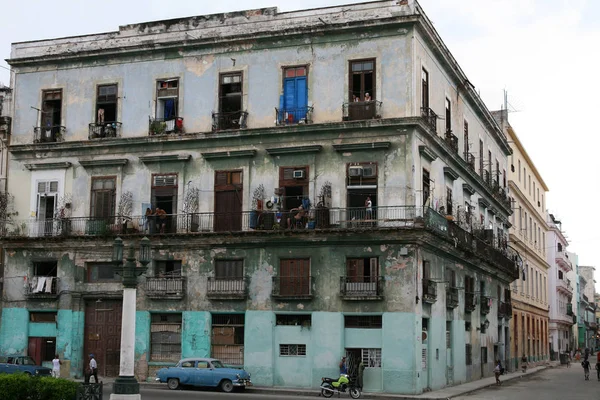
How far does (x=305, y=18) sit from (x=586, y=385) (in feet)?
73.3

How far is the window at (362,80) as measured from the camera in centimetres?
3281

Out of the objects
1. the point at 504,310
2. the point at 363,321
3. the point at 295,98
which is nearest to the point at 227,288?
the point at 363,321

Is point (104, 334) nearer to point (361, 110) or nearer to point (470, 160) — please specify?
point (361, 110)

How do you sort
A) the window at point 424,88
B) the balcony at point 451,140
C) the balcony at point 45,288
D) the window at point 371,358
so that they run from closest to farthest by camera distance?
the window at point 371,358
the window at point 424,88
the balcony at point 45,288
the balcony at point 451,140

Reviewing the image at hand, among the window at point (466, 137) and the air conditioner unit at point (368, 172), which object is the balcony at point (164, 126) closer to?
the air conditioner unit at point (368, 172)

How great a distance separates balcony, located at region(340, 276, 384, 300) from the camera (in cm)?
3109

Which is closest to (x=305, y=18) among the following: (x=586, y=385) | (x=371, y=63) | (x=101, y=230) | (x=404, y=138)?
(x=371, y=63)

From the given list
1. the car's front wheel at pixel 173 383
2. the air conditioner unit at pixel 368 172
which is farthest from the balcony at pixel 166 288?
the air conditioner unit at pixel 368 172

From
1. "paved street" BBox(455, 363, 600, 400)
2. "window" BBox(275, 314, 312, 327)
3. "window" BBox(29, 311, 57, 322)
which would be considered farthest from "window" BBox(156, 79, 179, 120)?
"paved street" BBox(455, 363, 600, 400)

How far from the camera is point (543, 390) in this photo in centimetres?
3566

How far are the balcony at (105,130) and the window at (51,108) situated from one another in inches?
83.6

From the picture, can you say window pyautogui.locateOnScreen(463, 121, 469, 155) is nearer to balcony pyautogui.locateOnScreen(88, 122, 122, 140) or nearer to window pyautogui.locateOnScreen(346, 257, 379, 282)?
window pyautogui.locateOnScreen(346, 257, 379, 282)

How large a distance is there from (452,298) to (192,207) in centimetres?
1216

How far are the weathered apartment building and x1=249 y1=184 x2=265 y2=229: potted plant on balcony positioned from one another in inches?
2.5
